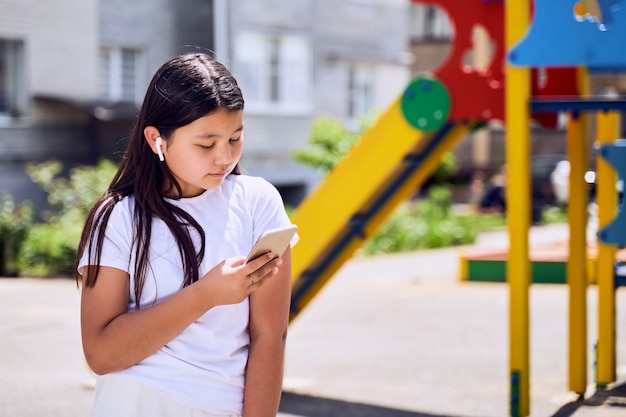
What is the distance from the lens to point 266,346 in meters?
2.34

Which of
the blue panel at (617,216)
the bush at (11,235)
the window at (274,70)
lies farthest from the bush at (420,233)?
the blue panel at (617,216)

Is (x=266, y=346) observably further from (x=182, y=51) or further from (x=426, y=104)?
(x=182, y=51)

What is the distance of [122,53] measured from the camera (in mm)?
19969

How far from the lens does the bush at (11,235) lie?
13805 mm

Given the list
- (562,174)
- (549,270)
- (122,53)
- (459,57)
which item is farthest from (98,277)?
(562,174)

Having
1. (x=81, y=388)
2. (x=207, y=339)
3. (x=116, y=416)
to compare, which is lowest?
(x=81, y=388)

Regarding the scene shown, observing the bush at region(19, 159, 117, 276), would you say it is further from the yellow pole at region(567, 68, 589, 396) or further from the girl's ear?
the girl's ear

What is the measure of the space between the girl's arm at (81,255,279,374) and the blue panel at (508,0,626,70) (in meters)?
3.14

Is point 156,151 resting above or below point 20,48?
below

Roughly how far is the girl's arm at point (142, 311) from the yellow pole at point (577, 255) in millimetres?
4181

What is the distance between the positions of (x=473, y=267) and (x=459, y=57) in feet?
21.2

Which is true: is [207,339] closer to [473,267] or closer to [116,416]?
[116,416]

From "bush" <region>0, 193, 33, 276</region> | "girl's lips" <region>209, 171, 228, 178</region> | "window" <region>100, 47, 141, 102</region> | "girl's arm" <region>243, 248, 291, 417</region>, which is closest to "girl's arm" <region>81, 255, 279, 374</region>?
"girl's arm" <region>243, 248, 291, 417</region>

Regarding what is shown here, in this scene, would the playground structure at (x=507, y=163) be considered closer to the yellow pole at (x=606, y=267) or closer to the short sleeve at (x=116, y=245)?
the yellow pole at (x=606, y=267)
